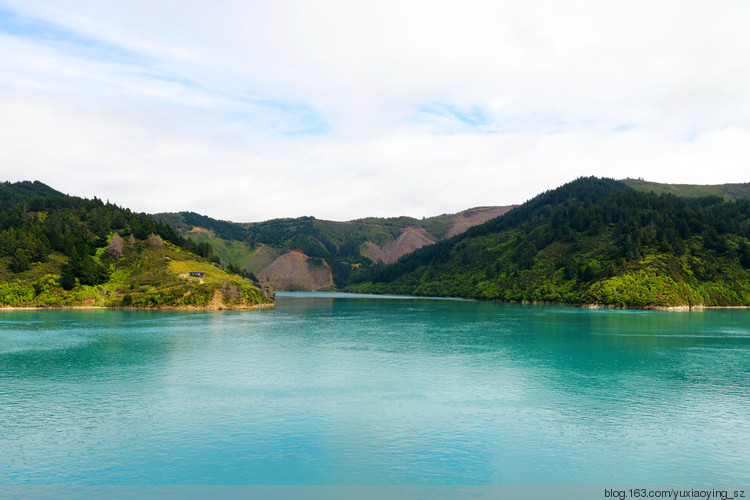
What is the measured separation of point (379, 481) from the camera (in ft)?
94.7

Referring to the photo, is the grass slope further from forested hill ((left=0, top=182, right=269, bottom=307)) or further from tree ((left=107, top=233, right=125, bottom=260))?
tree ((left=107, top=233, right=125, bottom=260))

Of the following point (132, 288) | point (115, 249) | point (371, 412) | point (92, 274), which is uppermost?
point (115, 249)

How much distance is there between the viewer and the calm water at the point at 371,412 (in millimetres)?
30984

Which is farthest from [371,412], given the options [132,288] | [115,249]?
[115,249]

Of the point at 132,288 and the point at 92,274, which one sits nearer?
the point at 92,274

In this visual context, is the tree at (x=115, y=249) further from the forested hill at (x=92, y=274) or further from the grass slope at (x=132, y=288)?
the grass slope at (x=132, y=288)

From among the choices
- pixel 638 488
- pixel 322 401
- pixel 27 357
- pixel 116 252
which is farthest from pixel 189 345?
pixel 116 252

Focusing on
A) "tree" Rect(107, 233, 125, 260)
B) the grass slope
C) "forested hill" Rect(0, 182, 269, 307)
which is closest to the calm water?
the grass slope

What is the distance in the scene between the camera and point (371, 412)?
4319 cm

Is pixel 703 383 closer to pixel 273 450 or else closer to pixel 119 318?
pixel 273 450

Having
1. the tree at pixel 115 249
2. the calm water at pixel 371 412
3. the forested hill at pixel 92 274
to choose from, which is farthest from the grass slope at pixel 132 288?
the calm water at pixel 371 412

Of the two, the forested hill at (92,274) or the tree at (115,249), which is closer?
the forested hill at (92,274)

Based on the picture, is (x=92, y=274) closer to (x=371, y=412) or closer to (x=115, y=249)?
(x=115, y=249)

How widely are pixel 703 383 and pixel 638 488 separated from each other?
35.7 metres
